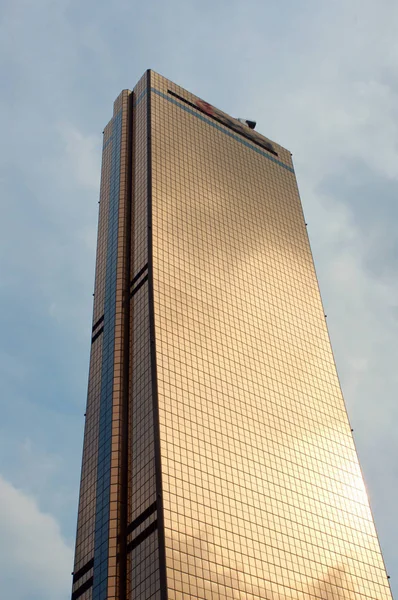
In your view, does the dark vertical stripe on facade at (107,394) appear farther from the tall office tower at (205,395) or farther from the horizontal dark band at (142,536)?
the horizontal dark band at (142,536)

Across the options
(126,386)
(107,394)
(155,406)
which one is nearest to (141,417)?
(155,406)

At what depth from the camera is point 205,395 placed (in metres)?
106

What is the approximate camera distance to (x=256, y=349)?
120 metres

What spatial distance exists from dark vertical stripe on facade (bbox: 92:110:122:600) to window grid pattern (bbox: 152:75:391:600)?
31.6 feet

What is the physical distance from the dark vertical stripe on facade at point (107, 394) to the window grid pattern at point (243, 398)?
9.62m

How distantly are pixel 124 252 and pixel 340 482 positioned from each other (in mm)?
47541

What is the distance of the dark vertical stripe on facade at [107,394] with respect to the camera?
94.1 m

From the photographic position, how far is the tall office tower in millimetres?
92438

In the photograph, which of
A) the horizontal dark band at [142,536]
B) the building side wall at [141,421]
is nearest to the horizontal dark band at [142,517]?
the building side wall at [141,421]

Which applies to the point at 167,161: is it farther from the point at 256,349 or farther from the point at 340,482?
the point at 340,482

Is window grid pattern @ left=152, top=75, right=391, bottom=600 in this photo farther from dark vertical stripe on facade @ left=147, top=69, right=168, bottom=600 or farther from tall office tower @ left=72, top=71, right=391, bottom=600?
dark vertical stripe on facade @ left=147, top=69, right=168, bottom=600

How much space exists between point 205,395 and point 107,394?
1401 cm

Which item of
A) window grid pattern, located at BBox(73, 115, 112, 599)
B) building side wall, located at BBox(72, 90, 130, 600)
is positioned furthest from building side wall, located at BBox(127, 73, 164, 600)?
window grid pattern, located at BBox(73, 115, 112, 599)

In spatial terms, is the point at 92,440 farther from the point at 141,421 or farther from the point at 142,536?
the point at 142,536
